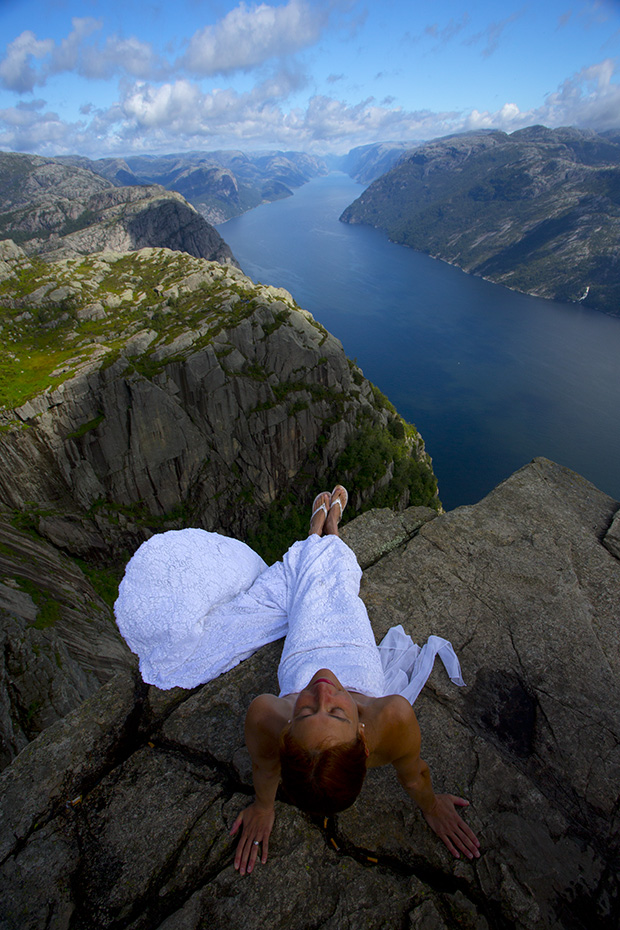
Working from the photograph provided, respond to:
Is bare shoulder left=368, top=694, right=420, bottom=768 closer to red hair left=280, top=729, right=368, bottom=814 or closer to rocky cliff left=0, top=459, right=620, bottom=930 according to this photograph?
red hair left=280, top=729, right=368, bottom=814

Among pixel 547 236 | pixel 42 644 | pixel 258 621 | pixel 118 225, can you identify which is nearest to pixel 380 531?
pixel 258 621

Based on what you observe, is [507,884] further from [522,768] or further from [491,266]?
[491,266]

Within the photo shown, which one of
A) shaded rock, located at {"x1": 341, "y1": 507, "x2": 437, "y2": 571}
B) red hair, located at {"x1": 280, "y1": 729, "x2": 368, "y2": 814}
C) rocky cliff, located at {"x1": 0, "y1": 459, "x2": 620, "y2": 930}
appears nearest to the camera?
red hair, located at {"x1": 280, "y1": 729, "x2": 368, "y2": 814}

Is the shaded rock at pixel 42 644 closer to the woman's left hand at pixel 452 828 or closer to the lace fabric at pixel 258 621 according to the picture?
the lace fabric at pixel 258 621

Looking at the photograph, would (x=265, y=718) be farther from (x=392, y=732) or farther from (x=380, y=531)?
(x=380, y=531)

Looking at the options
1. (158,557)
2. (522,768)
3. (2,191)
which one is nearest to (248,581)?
(158,557)

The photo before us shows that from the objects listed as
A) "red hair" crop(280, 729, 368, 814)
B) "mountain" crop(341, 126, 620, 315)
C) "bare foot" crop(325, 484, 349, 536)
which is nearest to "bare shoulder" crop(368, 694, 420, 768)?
"red hair" crop(280, 729, 368, 814)
